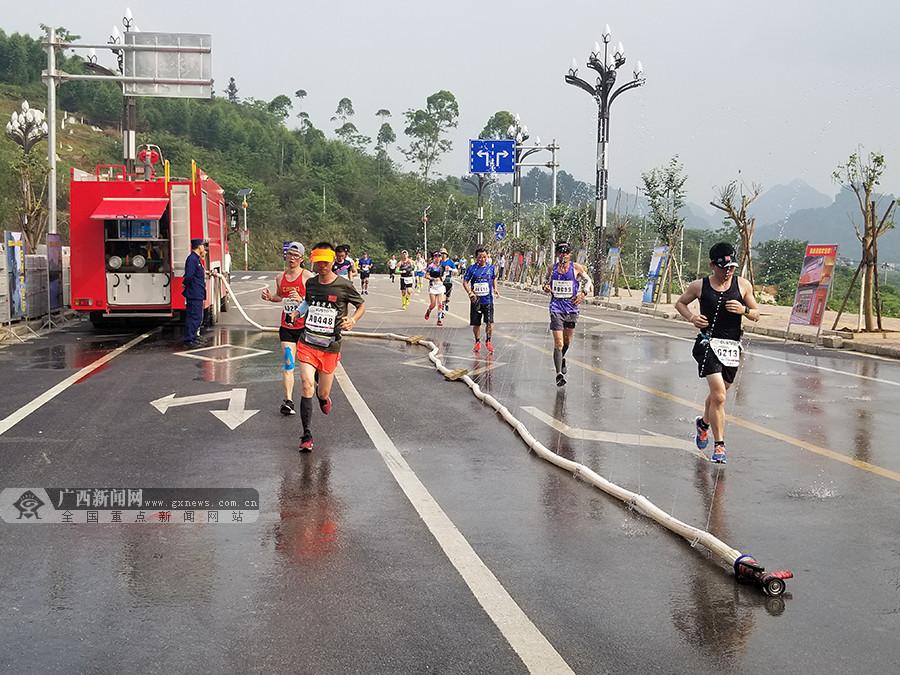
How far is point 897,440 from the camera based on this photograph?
9359mm

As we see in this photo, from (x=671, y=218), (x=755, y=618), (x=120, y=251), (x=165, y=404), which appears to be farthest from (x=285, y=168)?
(x=755, y=618)

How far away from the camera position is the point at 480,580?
17.0 ft

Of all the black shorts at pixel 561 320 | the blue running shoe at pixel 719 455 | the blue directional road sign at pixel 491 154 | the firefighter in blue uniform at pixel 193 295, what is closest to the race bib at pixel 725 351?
the blue running shoe at pixel 719 455

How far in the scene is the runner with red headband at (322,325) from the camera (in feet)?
28.8

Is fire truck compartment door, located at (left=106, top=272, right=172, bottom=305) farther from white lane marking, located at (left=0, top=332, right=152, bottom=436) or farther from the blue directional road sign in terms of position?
the blue directional road sign

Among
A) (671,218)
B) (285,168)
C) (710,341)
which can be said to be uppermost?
(285,168)

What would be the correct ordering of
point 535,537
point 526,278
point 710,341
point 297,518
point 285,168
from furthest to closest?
1. point 285,168
2. point 526,278
3. point 710,341
4. point 297,518
5. point 535,537

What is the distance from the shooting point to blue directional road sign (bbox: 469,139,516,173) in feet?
162

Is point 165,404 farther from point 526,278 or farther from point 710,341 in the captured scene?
point 526,278

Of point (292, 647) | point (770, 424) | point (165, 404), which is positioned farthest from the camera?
point (165, 404)

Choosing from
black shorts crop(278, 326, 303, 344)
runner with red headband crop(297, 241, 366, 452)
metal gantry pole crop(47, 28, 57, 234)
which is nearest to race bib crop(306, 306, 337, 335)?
runner with red headband crop(297, 241, 366, 452)

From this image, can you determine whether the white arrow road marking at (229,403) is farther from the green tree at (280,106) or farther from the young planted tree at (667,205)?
the green tree at (280,106)

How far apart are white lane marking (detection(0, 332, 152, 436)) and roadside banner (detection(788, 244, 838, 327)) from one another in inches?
540

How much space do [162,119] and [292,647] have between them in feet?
397
